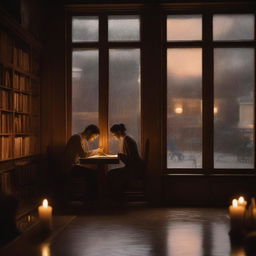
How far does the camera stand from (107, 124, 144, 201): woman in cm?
704

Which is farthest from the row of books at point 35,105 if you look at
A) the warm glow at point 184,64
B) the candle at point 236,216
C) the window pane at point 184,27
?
the candle at point 236,216

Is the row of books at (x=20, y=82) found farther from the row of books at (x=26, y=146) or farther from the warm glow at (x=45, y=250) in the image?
the warm glow at (x=45, y=250)

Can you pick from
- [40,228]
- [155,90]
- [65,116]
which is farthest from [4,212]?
[155,90]

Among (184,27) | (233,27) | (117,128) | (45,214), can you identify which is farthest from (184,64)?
(45,214)

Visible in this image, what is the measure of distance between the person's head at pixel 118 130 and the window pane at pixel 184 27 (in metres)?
1.83

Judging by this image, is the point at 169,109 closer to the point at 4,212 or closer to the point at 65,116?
the point at 65,116

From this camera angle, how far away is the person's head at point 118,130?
713 cm

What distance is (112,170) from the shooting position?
7.12 meters

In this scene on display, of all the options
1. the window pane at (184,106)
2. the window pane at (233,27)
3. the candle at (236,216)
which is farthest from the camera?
the window pane at (184,106)

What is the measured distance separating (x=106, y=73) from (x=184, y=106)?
1.47m

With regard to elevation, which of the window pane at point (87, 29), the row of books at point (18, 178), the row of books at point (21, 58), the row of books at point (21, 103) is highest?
the window pane at point (87, 29)

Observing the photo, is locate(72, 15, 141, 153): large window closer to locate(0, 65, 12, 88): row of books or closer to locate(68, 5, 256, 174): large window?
locate(68, 5, 256, 174): large window

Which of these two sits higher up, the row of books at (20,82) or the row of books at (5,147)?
the row of books at (20,82)

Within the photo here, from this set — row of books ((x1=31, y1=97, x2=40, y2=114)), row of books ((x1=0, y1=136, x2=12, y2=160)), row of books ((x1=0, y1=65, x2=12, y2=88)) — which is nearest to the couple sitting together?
row of books ((x1=31, y1=97, x2=40, y2=114))
